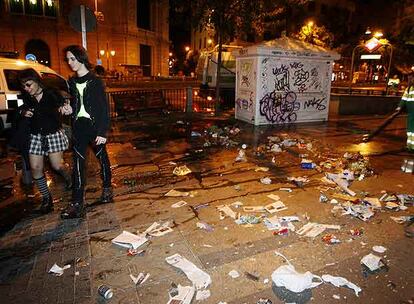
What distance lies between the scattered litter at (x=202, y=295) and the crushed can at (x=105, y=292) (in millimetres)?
747

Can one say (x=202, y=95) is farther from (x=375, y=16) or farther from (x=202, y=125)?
(x=375, y=16)

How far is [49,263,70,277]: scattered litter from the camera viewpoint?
10.2ft

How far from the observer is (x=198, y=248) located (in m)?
3.51

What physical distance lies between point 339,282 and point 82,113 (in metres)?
3.38

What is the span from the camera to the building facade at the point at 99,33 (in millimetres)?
31031

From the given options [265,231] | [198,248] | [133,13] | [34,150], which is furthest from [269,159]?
[133,13]

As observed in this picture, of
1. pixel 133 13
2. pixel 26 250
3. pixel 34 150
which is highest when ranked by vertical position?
pixel 133 13

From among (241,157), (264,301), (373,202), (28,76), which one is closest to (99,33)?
(241,157)

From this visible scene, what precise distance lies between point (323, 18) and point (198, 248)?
44.0 metres

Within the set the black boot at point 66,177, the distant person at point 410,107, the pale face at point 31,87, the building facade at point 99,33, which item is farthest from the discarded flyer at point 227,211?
the building facade at point 99,33

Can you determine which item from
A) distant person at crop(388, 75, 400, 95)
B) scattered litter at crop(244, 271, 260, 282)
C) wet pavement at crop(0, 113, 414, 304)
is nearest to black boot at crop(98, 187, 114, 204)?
wet pavement at crop(0, 113, 414, 304)

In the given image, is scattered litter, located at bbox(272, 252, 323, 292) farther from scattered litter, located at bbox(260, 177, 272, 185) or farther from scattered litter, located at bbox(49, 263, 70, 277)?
scattered litter, located at bbox(260, 177, 272, 185)

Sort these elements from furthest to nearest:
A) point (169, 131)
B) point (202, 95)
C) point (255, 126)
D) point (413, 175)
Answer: point (202, 95) < point (255, 126) < point (169, 131) < point (413, 175)

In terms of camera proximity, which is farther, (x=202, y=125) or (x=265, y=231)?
(x=202, y=125)
